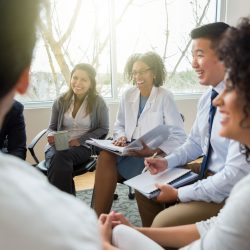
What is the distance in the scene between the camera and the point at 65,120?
101 inches

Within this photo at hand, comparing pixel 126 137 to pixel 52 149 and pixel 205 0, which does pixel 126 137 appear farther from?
pixel 205 0

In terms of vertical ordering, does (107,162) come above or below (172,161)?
below

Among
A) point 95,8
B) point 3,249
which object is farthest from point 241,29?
point 95,8

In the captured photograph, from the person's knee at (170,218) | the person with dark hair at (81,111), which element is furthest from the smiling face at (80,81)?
the person's knee at (170,218)

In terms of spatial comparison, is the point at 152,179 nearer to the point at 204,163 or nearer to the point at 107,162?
the point at 204,163

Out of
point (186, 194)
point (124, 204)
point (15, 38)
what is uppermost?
point (15, 38)

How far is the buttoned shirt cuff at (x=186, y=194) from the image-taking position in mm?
1404

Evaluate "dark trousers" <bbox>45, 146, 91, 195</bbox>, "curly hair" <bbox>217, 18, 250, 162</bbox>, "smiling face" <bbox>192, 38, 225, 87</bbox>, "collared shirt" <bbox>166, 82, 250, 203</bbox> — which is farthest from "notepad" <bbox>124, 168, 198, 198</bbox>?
"curly hair" <bbox>217, 18, 250, 162</bbox>

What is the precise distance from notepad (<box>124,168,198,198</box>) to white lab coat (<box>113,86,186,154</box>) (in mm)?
380

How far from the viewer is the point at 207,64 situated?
160 centimetres

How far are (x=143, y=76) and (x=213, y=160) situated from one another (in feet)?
3.04

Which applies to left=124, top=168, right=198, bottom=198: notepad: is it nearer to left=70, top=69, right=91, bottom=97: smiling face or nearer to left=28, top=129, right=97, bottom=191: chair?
left=28, top=129, right=97, bottom=191: chair

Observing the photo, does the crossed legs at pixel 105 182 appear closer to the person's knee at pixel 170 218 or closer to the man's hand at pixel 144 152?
the man's hand at pixel 144 152

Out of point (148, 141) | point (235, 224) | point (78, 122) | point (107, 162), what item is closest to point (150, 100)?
point (148, 141)
